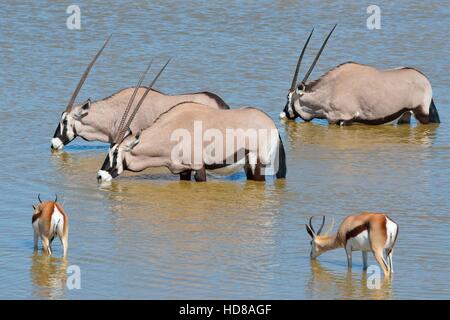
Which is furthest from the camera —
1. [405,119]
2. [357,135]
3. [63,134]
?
[405,119]

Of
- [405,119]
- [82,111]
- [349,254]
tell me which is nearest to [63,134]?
[82,111]

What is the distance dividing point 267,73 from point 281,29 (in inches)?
118

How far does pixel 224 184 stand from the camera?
42.8 feet

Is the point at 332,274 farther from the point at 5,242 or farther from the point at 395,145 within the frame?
the point at 395,145

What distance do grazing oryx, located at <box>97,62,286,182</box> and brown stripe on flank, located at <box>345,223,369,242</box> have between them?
333 cm

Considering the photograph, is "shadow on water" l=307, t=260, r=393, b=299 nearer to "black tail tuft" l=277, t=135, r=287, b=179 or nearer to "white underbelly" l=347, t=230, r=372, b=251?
"white underbelly" l=347, t=230, r=372, b=251

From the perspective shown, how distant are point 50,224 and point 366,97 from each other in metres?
6.88

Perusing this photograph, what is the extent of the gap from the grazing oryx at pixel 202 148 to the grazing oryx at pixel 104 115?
1438 mm

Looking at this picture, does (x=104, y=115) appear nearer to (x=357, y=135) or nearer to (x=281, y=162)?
(x=281, y=162)

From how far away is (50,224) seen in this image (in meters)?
9.96

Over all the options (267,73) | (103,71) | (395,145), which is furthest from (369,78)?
(103,71)

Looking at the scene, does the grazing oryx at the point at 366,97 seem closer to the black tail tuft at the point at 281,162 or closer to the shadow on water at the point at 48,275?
the black tail tuft at the point at 281,162
